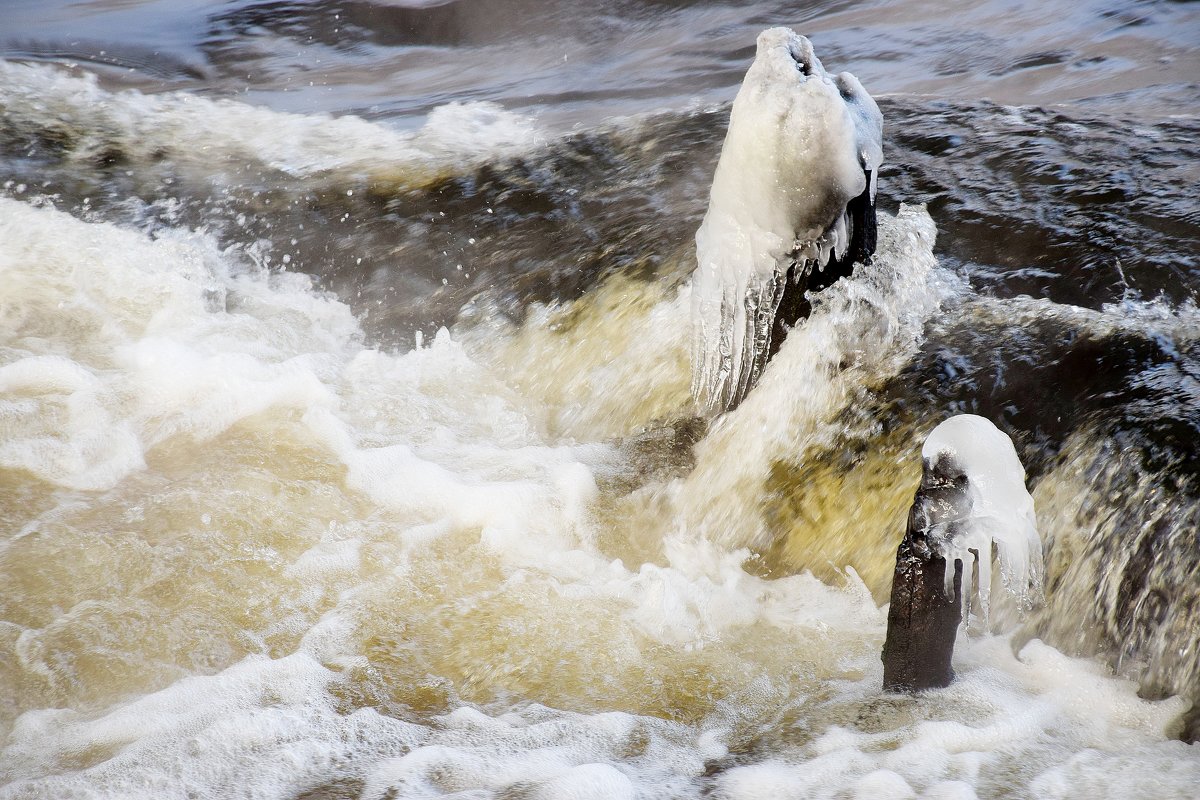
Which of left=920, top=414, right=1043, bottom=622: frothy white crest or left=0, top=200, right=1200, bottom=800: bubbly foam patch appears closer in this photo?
left=920, top=414, right=1043, bottom=622: frothy white crest

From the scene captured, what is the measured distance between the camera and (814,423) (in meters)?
3.15

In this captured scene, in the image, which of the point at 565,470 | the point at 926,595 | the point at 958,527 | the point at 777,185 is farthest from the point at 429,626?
the point at 777,185

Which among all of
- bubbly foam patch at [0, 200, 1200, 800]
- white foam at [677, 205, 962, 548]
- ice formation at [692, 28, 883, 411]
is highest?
ice formation at [692, 28, 883, 411]

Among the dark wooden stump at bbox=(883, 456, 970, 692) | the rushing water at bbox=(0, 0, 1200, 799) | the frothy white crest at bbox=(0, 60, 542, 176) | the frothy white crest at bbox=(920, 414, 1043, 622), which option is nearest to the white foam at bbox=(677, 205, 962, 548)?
the rushing water at bbox=(0, 0, 1200, 799)

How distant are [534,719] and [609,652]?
325 millimetres

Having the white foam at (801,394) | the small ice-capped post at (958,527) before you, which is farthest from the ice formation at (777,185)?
the small ice-capped post at (958,527)

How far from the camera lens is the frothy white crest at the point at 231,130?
6.20m

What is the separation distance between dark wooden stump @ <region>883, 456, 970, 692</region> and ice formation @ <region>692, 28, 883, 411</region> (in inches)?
40.7

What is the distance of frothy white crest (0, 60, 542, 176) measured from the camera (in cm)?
620

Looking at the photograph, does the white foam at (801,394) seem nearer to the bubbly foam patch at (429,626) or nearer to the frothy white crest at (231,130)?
the bubbly foam patch at (429,626)

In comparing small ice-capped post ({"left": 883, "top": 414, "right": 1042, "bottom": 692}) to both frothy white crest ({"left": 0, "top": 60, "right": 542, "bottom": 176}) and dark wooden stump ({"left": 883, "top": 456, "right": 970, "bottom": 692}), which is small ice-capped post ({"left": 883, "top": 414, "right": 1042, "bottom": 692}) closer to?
dark wooden stump ({"left": 883, "top": 456, "right": 970, "bottom": 692})

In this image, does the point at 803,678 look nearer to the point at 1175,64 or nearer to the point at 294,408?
the point at 294,408

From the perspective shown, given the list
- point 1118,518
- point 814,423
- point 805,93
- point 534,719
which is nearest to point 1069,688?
point 1118,518

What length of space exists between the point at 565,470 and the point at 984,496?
1.66 meters
